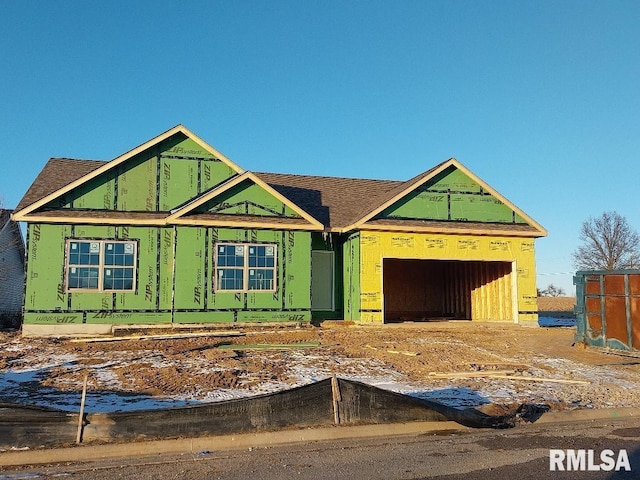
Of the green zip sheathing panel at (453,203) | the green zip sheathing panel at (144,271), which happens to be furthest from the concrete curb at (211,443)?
the green zip sheathing panel at (453,203)

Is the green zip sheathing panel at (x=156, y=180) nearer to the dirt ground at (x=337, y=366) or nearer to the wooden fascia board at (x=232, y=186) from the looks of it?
the wooden fascia board at (x=232, y=186)

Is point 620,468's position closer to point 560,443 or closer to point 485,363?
point 560,443

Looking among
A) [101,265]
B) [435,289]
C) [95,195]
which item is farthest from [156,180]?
[435,289]

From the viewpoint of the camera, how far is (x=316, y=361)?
→ 12.1m

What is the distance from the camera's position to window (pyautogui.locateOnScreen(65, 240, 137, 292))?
16.4m

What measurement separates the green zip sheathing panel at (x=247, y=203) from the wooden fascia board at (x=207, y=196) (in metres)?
0.21

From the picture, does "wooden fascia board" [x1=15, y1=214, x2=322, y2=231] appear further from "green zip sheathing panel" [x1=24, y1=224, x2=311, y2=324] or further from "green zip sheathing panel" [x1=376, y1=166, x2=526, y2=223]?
"green zip sheathing panel" [x1=376, y1=166, x2=526, y2=223]

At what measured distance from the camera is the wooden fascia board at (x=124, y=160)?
1608cm

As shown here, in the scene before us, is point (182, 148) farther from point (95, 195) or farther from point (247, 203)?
point (95, 195)

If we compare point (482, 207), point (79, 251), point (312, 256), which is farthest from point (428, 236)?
point (79, 251)

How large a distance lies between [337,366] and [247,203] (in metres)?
7.97

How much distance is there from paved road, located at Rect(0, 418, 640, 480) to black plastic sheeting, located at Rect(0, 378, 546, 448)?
312 mm

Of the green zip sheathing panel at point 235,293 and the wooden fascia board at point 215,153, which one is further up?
the wooden fascia board at point 215,153

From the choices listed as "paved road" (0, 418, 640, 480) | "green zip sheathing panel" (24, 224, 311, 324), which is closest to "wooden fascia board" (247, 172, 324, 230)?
"green zip sheathing panel" (24, 224, 311, 324)
